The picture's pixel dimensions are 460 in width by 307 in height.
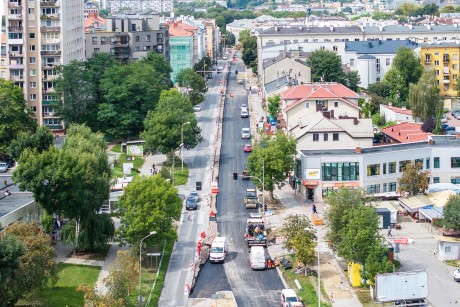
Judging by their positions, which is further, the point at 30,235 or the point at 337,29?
the point at 337,29

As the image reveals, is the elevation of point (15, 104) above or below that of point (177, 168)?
above

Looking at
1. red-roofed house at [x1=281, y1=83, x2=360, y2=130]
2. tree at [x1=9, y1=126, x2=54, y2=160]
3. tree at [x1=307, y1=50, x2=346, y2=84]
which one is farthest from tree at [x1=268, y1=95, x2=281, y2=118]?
tree at [x1=9, y1=126, x2=54, y2=160]

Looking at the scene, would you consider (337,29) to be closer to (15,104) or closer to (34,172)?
(15,104)

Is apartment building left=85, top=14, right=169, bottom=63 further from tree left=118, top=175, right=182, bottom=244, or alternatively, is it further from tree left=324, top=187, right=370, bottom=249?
tree left=324, top=187, right=370, bottom=249

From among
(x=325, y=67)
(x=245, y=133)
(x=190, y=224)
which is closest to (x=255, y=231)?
(x=190, y=224)

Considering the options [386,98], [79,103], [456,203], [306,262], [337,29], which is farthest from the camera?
[337,29]

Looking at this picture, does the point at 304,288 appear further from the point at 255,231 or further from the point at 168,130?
the point at 168,130

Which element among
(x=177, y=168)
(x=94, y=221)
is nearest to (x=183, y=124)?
(x=177, y=168)
